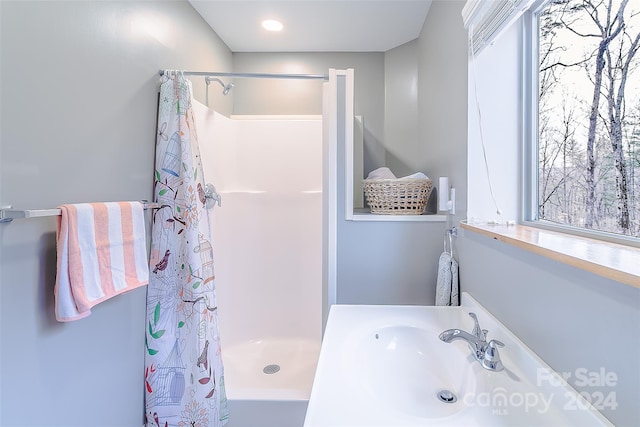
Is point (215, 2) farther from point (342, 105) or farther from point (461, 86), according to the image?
point (461, 86)

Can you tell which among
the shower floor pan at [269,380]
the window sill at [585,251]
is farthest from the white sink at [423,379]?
the shower floor pan at [269,380]

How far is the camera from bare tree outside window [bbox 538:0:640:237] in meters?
0.71

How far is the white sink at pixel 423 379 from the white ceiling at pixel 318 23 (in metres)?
1.70

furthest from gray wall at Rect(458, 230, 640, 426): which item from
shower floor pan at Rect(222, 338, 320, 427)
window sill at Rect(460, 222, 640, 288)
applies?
shower floor pan at Rect(222, 338, 320, 427)

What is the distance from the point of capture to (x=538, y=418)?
0.60 metres

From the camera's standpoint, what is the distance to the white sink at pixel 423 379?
1.99ft

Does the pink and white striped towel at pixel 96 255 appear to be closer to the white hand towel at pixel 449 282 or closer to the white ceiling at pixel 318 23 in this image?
the white hand towel at pixel 449 282

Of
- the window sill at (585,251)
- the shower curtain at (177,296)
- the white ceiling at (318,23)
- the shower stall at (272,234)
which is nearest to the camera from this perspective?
the window sill at (585,251)

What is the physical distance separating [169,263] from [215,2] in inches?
61.1

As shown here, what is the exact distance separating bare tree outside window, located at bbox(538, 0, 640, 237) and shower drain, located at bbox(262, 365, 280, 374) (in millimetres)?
1736

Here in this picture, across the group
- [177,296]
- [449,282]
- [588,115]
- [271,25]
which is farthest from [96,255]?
[271,25]

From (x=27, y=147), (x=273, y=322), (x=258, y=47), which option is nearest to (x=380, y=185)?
(x=27, y=147)

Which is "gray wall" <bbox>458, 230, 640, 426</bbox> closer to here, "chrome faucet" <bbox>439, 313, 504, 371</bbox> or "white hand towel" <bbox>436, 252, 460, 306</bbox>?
"chrome faucet" <bbox>439, 313, 504, 371</bbox>

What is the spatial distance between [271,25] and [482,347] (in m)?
2.15
